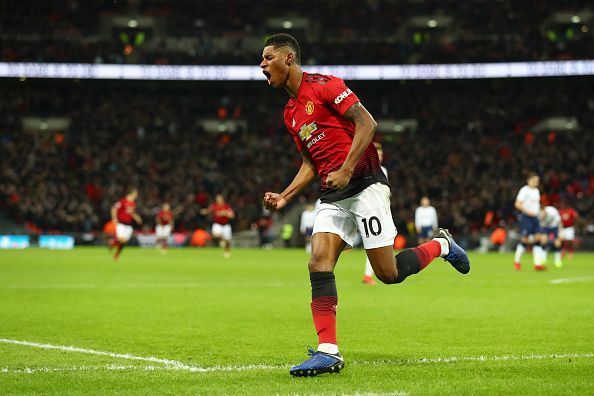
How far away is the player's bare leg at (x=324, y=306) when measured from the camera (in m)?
6.37

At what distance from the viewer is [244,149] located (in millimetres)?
52562

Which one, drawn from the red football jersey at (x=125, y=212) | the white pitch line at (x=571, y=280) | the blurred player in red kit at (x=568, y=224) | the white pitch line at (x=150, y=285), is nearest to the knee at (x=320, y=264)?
the white pitch line at (x=150, y=285)

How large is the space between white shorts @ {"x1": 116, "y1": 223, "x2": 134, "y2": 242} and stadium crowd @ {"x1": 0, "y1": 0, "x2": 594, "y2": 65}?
23.8 metres

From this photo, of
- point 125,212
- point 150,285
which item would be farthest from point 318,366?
point 125,212

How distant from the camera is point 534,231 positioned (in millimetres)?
21938

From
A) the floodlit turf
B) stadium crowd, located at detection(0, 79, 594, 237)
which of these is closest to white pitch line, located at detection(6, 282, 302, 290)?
the floodlit turf

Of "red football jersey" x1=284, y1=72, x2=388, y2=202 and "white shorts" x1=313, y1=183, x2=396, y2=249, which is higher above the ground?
"red football jersey" x1=284, y1=72, x2=388, y2=202

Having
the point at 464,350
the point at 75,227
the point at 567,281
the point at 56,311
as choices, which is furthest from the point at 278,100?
the point at 464,350

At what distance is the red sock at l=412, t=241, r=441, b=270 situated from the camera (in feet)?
26.2

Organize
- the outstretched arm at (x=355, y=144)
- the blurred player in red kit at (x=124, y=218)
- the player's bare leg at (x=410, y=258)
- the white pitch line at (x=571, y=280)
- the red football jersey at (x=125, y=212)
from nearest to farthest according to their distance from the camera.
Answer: the outstretched arm at (x=355, y=144), the player's bare leg at (x=410, y=258), the white pitch line at (x=571, y=280), the blurred player in red kit at (x=124, y=218), the red football jersey at (x=125, y=212)

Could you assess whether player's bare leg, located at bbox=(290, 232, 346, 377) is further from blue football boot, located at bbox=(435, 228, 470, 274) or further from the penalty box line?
blue football boot, located at bbox=(435, 228, 470, 274)

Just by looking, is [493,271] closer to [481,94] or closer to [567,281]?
[567,281]

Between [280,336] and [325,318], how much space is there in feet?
9.05

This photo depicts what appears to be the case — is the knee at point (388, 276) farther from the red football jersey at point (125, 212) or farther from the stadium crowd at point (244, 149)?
the stadium crowd at point (244, 149)
